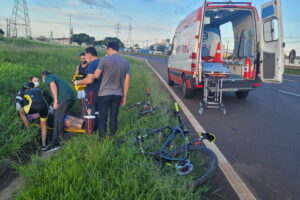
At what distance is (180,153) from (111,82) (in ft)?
5.08

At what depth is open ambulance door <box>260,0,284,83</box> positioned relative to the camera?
6766 mm

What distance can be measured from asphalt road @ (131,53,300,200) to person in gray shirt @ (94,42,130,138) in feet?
6.41

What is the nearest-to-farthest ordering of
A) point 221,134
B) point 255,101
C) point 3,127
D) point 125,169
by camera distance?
point 125,169, point 3,127, point 221,134, point 255,101

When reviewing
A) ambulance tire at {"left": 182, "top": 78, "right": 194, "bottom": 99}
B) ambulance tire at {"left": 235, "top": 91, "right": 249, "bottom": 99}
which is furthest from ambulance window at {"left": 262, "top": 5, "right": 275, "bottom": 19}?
ambulance tire at {"left": 182, "top": 78, "right": 194, "bottom": 99}

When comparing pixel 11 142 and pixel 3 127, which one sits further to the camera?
pixel 3 127

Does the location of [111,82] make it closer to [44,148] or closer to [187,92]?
[44,148]

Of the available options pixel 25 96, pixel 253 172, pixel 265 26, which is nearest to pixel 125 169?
pixel 253 172

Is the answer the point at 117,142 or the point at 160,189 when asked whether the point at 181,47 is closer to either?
the point at 117,142

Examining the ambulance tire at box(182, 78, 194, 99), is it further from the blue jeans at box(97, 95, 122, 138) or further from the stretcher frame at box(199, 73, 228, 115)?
the blue jeans at box(97, 95, 122, 138)

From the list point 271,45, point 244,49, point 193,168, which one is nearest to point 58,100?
point 193,168

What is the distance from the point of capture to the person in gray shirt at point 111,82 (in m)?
3.85

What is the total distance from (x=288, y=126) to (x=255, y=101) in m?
3.05

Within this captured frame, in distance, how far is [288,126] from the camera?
5.61 meters

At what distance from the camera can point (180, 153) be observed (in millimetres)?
3254
